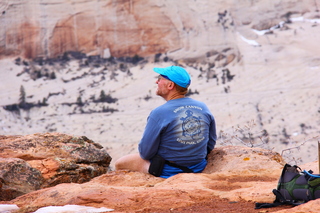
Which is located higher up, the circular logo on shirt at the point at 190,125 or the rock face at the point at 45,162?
the circular logo on shirt at the point at 190,125

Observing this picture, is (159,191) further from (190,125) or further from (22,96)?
(22,96)

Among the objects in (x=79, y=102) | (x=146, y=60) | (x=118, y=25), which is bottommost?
(x=79, y=102)

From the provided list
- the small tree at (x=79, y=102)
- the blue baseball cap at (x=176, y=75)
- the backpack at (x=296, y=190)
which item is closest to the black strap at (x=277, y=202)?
the backpack at (x=296, y=190)

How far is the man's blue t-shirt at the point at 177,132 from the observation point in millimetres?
3070

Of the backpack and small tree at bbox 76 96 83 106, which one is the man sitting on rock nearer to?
the backpack

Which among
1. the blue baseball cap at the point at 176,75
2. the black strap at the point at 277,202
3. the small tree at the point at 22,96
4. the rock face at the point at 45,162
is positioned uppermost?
the blue baseball cap at the point at 176,75

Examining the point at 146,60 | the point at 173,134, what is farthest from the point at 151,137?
the point at 146,60

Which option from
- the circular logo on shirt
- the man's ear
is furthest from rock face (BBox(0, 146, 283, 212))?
the man's ear

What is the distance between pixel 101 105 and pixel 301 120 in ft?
17.6

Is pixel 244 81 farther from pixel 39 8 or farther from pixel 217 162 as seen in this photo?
pixel 217 162

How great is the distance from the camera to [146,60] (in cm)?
1459

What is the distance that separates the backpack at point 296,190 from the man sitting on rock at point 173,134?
995mm

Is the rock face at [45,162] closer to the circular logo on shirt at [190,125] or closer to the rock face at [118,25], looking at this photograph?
the circular logo on shirt at [190,125]

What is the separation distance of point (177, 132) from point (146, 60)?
1161 cm
